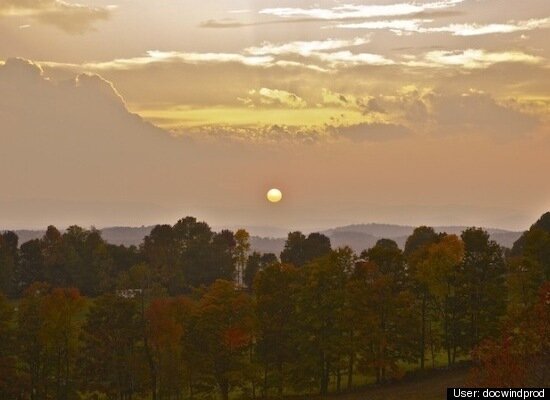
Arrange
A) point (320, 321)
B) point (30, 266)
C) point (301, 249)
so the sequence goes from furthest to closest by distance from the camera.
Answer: point (301, 249)
point (30, 266)
point (320, 321)

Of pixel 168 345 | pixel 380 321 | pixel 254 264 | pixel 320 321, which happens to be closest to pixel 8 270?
pixel 254 264

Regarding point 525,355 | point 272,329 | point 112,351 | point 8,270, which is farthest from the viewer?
point 8,270

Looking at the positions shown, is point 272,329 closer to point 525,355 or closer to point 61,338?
point 61,338

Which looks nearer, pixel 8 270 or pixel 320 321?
pixel 320 321

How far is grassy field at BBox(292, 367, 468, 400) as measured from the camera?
261 ft

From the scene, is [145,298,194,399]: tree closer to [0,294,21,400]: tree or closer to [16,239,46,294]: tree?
[0,294,21,400]: tree

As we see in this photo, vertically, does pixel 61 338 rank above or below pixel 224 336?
below

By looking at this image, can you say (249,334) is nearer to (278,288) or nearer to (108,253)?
(278,288)

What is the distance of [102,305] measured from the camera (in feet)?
292

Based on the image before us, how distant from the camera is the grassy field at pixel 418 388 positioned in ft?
261

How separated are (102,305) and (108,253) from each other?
8978 centimetres

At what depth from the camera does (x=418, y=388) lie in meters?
83.6

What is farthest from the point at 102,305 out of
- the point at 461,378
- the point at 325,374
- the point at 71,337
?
the point at 461,378

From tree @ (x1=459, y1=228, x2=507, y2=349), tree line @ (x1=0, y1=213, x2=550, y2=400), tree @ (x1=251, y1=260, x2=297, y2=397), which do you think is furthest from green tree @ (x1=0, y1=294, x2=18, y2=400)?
tree @ (x1=459, y1=228, x2=507, y2=349)
